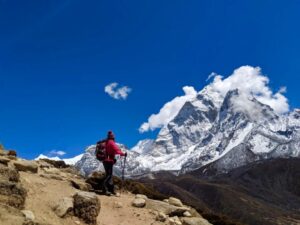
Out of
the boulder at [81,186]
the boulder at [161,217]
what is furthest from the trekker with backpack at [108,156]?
the boulder at [161,217]

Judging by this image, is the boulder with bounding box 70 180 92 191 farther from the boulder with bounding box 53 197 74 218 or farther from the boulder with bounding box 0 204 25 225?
the boulder with bounding box 0 204 25 225

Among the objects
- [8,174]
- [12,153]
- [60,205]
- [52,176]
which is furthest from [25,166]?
[8,174]

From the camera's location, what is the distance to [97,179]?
103 ft

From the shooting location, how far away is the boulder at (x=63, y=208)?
19656mm

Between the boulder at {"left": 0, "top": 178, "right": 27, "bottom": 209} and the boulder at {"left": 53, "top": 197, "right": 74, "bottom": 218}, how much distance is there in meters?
2.53

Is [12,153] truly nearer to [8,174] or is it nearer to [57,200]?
[57,200]

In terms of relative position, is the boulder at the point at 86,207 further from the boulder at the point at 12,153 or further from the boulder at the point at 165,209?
the boulder at the point at 12,153

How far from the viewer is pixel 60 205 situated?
65.8 feet

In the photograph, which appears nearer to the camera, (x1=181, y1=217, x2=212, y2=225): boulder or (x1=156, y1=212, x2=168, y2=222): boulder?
(x1=156, y1=212, x2=168, y2=222): boulder

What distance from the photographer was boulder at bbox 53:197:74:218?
19.7m

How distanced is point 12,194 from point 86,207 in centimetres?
439

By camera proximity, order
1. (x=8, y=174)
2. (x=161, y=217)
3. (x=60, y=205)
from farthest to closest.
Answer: (x=161, y=217) < (x=60, y=205) < (x=8, y=174)

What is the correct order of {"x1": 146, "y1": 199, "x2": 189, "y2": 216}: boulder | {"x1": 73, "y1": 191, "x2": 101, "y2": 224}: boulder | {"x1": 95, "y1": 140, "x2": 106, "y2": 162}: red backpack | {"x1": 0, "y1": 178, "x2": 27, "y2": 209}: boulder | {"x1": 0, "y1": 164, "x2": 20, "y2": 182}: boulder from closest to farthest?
1. {"x1": 0, "y1": 178, "x2": 27, "y2": 209}: boulder
2. {"x1": 0, "y1": 164, "x2": 20, "y2": 182}: boulder
3. {"x1": 73, "y1": 191, "x2": 101, "y2": 224}: boulder
4. {"x1": 146, "y1": 199, "x2": 189, "y2": 216}: boulder
5. {"x1": 95, "y1": 140, "x2": 106, "y2": 162}: red backpack

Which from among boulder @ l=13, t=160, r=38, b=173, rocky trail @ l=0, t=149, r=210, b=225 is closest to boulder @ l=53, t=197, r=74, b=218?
rocky trail @ l=0, t=149, r=210, b=225
